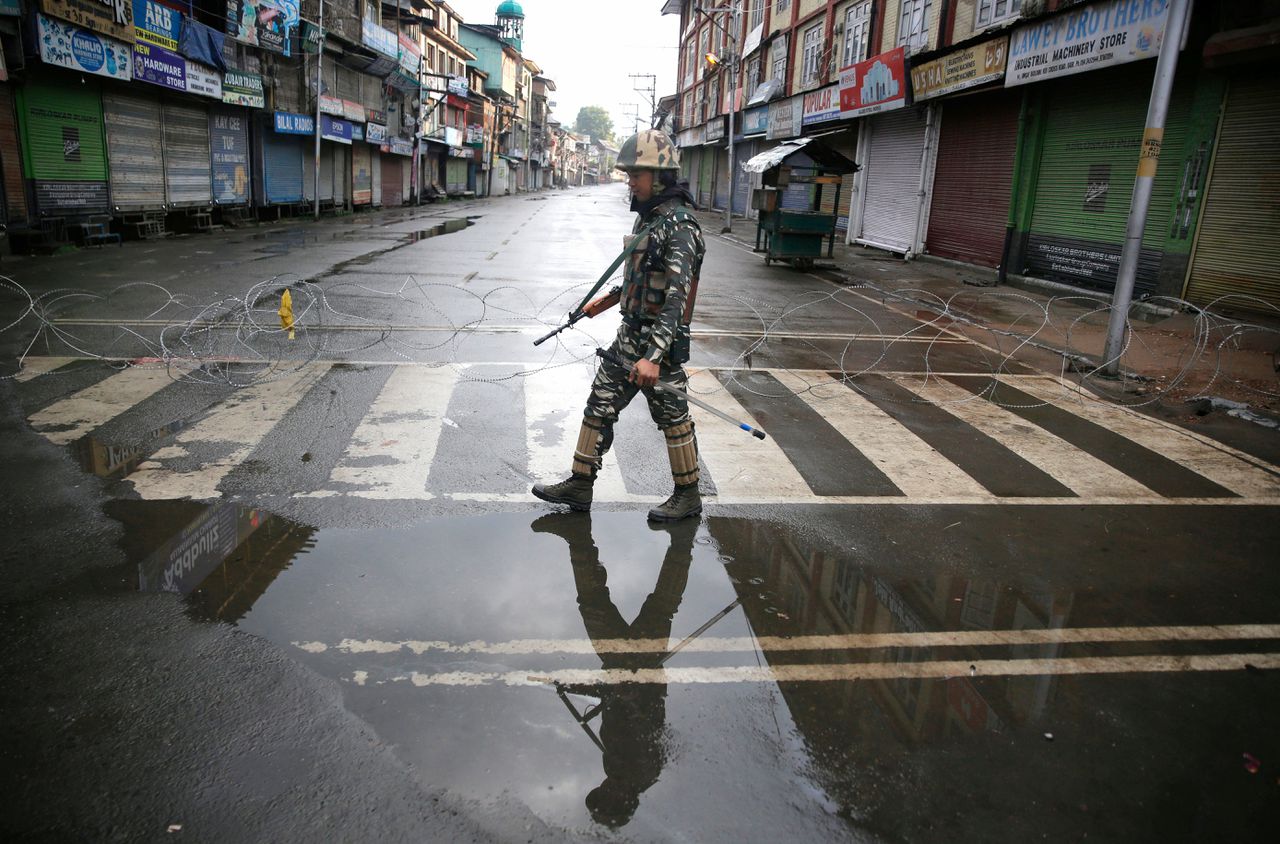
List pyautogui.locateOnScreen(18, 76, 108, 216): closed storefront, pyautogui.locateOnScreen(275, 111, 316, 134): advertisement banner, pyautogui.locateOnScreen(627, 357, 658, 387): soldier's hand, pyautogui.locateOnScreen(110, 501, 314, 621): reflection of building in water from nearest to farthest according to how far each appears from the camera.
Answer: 1. pyautogui.locateOnScreen(110, 501, 314, 621): reflection of building in water
2. pyautogui.locateOnScreen(627, 357, 658, 387): soldier's hand
3. pyautogui.locateOnScreen(18, 76, 108, 216): closed storefront
4. pyautogui.locateOnScreen(275, 111, 316, 134): advertisement banner

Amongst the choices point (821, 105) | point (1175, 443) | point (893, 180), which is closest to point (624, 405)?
point (1175, 443)

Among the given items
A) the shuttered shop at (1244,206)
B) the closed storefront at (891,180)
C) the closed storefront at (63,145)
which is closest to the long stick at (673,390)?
the shuttered shop at (1244,206)

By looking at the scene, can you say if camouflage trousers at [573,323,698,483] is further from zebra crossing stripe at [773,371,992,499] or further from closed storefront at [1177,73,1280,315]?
closed storefront at [1177,73,1280,315]

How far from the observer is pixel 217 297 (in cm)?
1219

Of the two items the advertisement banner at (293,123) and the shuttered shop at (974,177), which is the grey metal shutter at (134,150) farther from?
the shuttered shop at (974,177)

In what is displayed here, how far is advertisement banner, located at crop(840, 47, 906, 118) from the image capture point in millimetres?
22766

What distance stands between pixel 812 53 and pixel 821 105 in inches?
165

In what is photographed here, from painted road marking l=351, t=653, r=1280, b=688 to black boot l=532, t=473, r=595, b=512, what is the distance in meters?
1.71

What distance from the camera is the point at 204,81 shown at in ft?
82.8

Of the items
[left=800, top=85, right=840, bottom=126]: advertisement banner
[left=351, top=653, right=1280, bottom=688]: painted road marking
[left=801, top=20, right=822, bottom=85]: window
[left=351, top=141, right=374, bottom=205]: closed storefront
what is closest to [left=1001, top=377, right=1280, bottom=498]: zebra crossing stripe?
[left=351, top=653, right=1280, bottom=688]: painted road marking

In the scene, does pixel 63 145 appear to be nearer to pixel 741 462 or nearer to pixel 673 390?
pixel 741 462

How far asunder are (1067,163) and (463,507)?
53.3 ft

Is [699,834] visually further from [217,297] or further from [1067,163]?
[1067,163]

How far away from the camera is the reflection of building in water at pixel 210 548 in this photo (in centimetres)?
397
